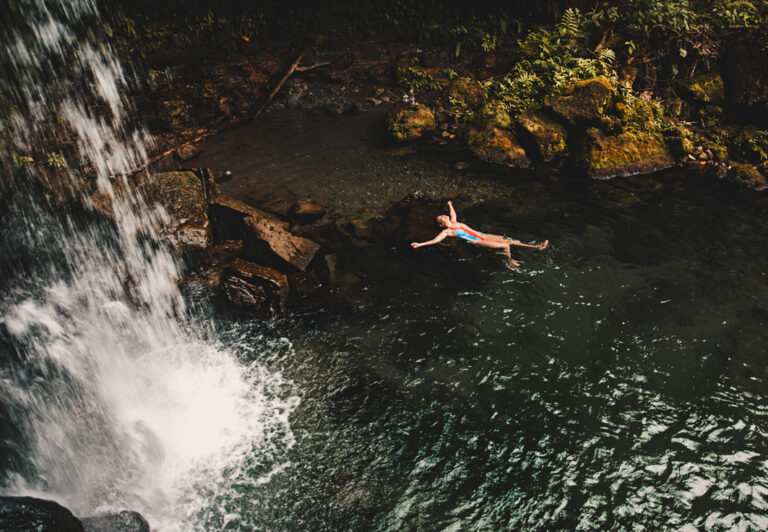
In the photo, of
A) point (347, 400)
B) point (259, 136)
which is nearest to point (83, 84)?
point (259, 136)

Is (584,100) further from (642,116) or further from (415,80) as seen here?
(415,80)

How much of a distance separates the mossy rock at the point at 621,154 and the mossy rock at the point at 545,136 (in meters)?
0.79

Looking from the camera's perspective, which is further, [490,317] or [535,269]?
[535,269]

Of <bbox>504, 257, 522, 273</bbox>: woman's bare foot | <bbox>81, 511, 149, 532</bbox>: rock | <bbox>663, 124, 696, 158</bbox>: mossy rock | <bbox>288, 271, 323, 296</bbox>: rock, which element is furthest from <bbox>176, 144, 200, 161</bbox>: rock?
<bbox>663, 124, 696, 158</bbox>: mossy rock

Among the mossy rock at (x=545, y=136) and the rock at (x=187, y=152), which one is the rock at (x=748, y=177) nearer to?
the mossy rock at (x=545, y=136)

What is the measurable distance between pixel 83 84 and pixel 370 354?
634 inches

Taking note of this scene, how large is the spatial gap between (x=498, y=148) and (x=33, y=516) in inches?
572

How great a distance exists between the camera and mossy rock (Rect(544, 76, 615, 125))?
46.8ft

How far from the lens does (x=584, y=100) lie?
14.5 meters

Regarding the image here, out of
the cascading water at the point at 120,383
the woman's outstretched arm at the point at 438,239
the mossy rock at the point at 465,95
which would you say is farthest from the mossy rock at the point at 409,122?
the cascading water at the point at 120,383

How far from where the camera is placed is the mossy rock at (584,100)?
14.3 metres

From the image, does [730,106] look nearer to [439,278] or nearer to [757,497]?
[439,278]

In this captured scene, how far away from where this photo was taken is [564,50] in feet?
56.7

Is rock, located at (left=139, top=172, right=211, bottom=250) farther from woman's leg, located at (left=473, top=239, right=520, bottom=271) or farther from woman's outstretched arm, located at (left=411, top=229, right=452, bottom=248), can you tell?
woman's leg, located at (left=473, top=239, right=520, bottom=271)
